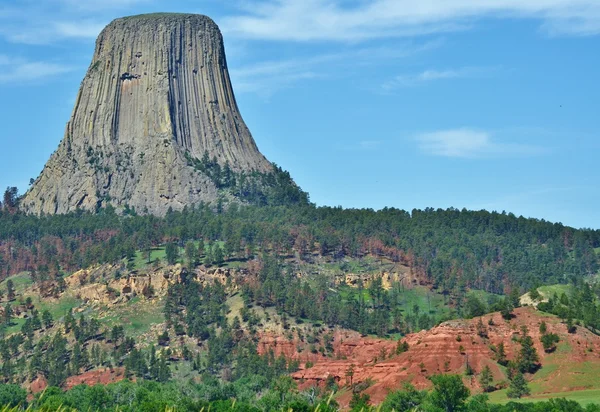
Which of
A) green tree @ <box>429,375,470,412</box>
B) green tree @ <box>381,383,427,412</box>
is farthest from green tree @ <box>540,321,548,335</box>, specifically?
green tree @ <box>429,375,470,412</box>

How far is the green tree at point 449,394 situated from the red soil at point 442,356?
1425 cm

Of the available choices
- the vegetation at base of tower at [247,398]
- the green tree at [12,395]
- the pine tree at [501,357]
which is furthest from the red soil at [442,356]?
the green tree at [12,395]

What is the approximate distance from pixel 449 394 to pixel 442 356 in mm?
24084

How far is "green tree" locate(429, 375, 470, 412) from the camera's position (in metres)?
142

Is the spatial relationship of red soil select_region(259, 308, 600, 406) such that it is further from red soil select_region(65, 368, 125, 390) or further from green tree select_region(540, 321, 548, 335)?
red soil select_region(65, 368, 125, 390)

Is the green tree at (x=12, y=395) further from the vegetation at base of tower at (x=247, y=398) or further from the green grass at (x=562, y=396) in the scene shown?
the green grass at (x=562, y=396)

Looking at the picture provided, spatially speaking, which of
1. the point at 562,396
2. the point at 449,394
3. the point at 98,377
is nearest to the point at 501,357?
the point at 562,396

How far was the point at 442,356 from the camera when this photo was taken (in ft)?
550

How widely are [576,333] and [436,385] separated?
26.8m

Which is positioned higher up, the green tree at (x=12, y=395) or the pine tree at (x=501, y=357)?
the pine tree at (x=501, y=357)

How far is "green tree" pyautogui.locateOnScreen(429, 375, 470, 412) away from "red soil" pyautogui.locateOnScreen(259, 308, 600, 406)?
1425 centimetres

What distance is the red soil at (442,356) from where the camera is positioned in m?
164

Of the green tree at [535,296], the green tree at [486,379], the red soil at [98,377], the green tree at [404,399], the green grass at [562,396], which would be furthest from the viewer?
the red soil at [98,377]

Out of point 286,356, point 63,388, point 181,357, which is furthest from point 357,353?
point 63,388
